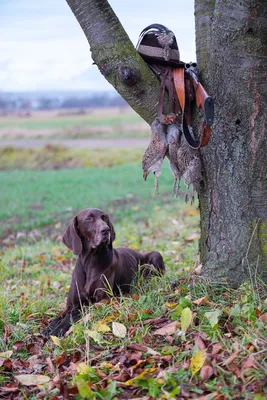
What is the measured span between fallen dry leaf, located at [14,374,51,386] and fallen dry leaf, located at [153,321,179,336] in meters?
0.82

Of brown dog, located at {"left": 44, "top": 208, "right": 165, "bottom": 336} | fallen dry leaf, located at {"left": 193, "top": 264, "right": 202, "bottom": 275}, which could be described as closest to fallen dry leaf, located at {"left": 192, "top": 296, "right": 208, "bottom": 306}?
fallen dry leaf, located at {"left": 193, "top": 264, "right": 202, "bottom": 275}

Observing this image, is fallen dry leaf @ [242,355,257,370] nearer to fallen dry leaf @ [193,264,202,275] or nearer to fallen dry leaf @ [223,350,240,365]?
fallen dry leaf @ [223,350,240,365]

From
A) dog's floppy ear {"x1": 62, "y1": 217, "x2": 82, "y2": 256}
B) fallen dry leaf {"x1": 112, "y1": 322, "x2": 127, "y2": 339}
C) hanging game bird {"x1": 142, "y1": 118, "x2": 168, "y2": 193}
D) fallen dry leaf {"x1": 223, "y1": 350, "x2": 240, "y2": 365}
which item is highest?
hanging game bird {"x1": 142, "y1": 118, "x2": 168, "y2": 193}

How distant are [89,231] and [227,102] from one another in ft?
5.70

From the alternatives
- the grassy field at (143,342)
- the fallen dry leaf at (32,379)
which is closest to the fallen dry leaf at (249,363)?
the grassy field at (143,342)

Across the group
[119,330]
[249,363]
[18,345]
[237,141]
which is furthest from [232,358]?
[18,345]

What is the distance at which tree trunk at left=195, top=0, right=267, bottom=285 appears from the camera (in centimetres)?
454

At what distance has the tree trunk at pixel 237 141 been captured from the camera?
179 inches

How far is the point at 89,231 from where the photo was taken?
546cm

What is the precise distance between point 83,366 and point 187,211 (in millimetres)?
7726

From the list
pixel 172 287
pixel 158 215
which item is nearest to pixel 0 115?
pixel 158 215

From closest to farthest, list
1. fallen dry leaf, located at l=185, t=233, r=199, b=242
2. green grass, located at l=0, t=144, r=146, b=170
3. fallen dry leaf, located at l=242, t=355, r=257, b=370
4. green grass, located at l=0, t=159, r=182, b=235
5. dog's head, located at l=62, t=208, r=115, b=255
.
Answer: fallen dry leaf, located at l=242, t=355, r=257, b=370 < dog's head, located at l=62, t=208, r=115, b=255 < fallen dry leaf, located at l=185, t=233, r=199, b=242 < green grass, located at l=0, t=159, r=182, b=235 < green grass, located at l=0, t=144, r=146, b=170

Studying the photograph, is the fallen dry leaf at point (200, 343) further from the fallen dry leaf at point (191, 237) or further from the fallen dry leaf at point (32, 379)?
the fallen dry leaf at point (191, 237)

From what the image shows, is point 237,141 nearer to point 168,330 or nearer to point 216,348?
point 168,330
